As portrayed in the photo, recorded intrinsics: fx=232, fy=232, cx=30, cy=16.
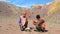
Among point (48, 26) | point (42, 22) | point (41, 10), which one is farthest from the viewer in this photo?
point (41, 10)

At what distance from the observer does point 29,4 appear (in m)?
7.30

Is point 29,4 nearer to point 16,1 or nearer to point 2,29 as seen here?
point 16,1

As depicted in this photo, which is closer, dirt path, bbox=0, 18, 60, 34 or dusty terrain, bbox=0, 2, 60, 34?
dirt path, bbox=0, 18, 60, 34

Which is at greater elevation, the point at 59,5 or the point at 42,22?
the point at 59,5

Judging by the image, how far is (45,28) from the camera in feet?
22.5

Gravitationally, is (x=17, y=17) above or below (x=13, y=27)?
above

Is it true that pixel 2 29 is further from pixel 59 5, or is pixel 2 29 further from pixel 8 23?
pixel 59 5

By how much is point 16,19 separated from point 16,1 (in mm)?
584

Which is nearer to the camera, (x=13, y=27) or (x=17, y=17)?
(x=13, y=27)

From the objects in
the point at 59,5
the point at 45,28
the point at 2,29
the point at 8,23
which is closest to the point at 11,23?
the point at 8,23

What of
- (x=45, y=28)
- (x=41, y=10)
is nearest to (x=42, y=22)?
(x=45, y=28)

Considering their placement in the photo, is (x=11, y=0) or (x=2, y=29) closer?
(x=2, y=29)

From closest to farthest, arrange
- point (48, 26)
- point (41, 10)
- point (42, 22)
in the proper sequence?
point (42, 22) → point (48, 26) → point (41, 10)

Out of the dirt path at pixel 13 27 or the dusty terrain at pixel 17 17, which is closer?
the dirt path at pixel 13 27
